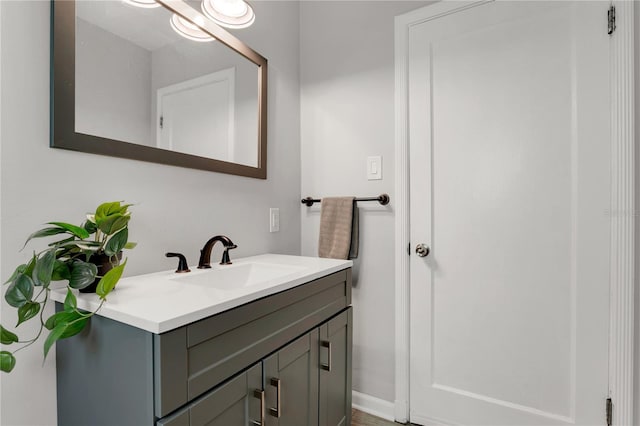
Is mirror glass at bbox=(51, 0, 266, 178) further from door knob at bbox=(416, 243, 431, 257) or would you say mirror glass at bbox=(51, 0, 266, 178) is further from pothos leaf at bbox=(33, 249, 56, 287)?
door knob at bbox=(416, 243, 431, 257)

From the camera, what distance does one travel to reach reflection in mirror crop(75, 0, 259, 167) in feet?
3.22

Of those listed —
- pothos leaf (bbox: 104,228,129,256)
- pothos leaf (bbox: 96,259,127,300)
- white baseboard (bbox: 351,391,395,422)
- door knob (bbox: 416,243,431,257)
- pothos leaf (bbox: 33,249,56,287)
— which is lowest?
white baseboard (bbox: 351,391,395,422)

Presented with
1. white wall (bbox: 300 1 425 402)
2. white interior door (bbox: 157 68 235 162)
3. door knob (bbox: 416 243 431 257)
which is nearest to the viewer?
white interior door (bbox: 157 68 235 162)

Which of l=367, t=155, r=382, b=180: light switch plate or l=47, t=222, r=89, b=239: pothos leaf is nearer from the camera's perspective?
l=47, t=222, r=89, b=239: pothos leaf

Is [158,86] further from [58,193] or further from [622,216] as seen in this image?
[622,216]

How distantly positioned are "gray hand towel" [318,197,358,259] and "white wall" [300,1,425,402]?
9cm

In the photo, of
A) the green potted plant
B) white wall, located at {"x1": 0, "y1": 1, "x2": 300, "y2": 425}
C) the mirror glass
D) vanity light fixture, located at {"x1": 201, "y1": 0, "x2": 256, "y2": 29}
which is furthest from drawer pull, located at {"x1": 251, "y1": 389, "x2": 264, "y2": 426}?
vanity light fixture, located at {"x1": 201, "y1": 0, "x2": 256, "y2": 29}

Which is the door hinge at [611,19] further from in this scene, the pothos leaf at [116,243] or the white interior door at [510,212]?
the pothos leaf at [116,243]

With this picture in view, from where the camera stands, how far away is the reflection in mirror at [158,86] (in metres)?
0.98

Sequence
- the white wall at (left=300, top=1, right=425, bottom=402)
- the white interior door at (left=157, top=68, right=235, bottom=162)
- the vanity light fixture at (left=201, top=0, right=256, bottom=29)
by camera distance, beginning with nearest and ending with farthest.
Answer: the white interior door at (left=157, top=68, right=235, bottom=162) → the vanity light fixture at (left=201, top=0, right=256, bottom=29) → the white wall at (left=300, top=1, right=425, bottom=402)

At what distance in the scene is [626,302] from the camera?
3.93ft

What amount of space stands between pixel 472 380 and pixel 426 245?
66 cm

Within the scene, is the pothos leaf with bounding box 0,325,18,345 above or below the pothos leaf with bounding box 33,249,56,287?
below

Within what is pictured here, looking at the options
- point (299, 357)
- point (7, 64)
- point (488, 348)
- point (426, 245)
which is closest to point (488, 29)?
point (426, 245)
